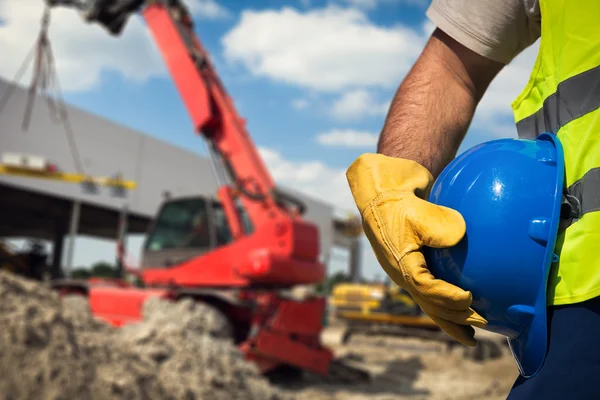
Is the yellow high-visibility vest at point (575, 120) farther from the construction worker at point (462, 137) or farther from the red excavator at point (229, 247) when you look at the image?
the red excavator at point (229, 247)


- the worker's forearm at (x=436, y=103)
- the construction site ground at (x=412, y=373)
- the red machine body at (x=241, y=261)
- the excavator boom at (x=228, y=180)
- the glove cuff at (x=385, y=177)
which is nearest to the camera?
the glove cuff at (x=385, y=177)

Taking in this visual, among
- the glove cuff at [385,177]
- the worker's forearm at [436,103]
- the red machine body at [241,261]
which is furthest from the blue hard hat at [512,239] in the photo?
the red machine body at [241,261]

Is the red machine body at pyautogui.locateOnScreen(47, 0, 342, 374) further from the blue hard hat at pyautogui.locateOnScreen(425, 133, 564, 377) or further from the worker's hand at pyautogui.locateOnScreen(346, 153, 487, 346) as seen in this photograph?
the blue hard hat at pyautogui.locateOnScreen(425, 133, 564, 377)

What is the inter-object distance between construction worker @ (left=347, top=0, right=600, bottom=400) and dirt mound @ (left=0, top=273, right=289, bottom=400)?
366 cm

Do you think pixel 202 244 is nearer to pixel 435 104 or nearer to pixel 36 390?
pixel 36 390

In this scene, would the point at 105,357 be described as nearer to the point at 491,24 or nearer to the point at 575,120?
Result: the point at 491,24

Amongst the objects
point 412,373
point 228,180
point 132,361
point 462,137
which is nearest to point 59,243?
point 228,180

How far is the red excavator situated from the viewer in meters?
7.14

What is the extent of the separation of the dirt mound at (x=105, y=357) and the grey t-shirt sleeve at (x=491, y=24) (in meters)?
3.87

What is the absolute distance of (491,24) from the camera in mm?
1539

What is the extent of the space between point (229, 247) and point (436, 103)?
6059 mm

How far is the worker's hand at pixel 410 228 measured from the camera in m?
1.26

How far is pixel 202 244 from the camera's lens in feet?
25.8

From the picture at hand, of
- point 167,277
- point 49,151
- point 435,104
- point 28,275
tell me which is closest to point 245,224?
point 167,277
